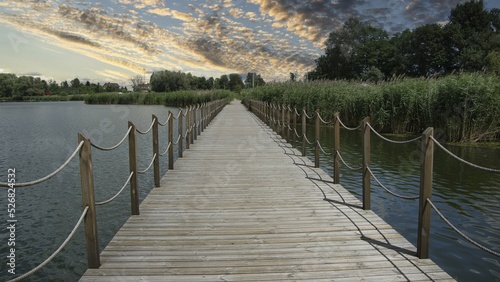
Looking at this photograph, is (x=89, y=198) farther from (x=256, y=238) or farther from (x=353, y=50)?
(x=353, y=50)

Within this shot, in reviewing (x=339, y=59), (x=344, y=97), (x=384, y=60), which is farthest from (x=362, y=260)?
(x=339, y=59)

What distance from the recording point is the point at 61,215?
6.77 metres

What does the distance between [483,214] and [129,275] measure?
6.22 metres

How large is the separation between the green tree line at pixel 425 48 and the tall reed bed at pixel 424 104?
24136 millimetres

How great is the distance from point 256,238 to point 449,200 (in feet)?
16.9

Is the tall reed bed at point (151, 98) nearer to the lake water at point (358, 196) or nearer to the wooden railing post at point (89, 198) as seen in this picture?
the lake water at point (358, 196)

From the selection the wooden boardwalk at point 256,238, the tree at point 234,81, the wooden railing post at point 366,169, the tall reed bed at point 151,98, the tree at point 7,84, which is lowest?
the wooden boardwalk at point 256,238

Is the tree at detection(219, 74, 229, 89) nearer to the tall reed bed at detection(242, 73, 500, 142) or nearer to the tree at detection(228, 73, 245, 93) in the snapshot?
the tree at detection(228, 73, 245, 93)

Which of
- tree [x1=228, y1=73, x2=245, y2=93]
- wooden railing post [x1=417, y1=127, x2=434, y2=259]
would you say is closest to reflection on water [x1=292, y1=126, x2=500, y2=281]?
Result: wooden railing post [x1=417, y1=127, x2=434, y2=259]

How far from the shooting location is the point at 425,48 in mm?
55062

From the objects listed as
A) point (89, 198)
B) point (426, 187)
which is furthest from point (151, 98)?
point (426, 187)

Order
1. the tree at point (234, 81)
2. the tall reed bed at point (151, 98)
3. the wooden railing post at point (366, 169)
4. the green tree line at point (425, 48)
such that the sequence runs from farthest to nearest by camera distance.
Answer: the tree at point (234, 81), the tall reed bed at point (151, 98), the green tree line at point (425, 48), the wooden railing post at point (366, 169)

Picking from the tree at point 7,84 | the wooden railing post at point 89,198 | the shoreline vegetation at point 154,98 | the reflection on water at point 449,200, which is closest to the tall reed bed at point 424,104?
the reflection on water at point 449,200

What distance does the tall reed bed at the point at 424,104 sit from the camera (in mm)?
13773
